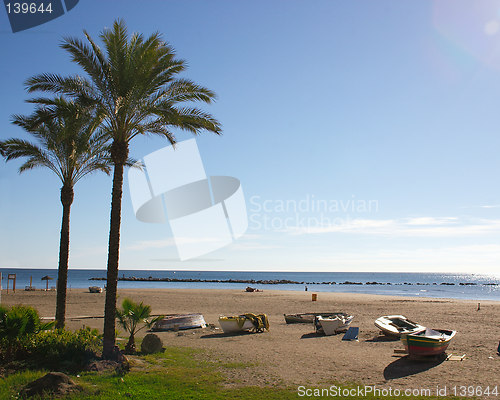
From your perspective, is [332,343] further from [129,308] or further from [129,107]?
[129,107]

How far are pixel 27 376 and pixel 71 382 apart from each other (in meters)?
1.44

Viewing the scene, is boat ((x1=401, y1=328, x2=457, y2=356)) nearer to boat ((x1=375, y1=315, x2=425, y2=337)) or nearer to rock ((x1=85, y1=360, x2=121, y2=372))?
boat ((x1=375, y1=315, x2=425, y2=337))

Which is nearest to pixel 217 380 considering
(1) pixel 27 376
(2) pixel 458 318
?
(1) pixel 27 376

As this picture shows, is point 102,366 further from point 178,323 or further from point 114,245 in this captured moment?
point 178,323

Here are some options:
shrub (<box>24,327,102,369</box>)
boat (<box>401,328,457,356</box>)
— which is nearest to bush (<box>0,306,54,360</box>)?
shrub (<box>24,327,102,369</box>)

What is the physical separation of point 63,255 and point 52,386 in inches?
338

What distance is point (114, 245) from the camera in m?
13.1

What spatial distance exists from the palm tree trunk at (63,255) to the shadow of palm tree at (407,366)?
11822 mm

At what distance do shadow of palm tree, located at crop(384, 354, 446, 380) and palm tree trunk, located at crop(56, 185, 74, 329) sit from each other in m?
11.8

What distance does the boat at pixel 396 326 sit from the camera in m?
17.5

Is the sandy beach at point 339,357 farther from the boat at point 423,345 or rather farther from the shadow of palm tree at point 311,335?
the boat at point 423,345

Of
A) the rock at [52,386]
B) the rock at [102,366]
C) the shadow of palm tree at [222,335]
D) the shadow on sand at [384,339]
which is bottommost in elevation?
the shadow of palm tree at [222,335]

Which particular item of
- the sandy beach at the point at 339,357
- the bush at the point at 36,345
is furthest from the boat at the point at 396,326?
the bush at the point at 36,345

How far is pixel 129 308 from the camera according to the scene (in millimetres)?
12867
